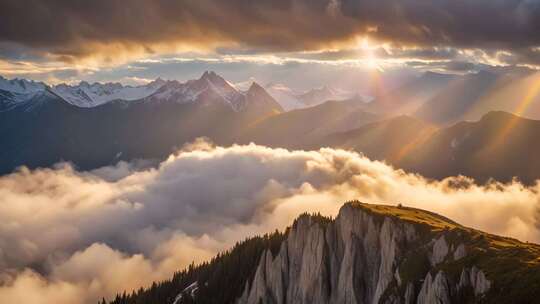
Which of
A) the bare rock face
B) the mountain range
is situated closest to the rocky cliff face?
the bare rock face

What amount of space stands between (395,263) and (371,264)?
1462cm

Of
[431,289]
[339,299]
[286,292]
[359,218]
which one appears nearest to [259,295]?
[286,292]

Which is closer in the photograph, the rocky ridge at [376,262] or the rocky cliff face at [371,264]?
the rocky ridge at [376,262]

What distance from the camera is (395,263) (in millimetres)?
155375

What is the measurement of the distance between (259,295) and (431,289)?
3329 inches

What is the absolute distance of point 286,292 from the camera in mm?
193750

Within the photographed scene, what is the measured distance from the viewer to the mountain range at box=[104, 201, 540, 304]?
12188cm

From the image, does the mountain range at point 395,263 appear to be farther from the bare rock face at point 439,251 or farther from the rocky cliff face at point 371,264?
the rocky cliff face at point 371,264

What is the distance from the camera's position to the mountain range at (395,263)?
121875mm

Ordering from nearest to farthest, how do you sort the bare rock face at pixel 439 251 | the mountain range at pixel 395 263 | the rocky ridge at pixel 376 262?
the mountain range at pixel 395 263
the rocky ridge at pixel 376 262
the bare rock face at pixel 439 251

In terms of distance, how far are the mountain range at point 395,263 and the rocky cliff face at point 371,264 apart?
0.23 metres

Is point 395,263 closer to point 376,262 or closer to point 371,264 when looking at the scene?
point 376,262

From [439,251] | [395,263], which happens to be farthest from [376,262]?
[439,251]

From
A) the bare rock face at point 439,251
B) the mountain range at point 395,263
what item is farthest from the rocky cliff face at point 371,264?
the mountain range at point 395,263
